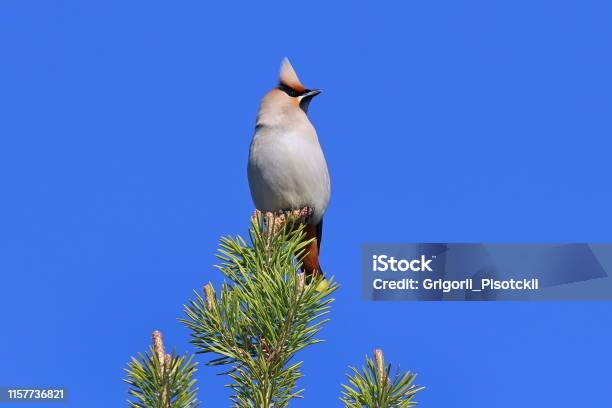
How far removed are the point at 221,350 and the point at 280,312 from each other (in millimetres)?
193

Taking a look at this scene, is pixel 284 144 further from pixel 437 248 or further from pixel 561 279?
pixel 561 279

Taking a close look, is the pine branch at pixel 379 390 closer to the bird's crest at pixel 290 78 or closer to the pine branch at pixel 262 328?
the pine branch at pixel 262 328

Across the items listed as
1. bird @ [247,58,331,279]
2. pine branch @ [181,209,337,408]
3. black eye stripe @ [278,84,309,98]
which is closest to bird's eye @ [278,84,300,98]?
black eye stripe @ [278,84,309,98]

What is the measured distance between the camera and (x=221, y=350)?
9.16 ft

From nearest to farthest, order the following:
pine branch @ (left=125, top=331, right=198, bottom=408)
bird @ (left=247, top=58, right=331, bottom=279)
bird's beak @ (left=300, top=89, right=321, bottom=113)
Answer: pine branch @ (left=125, top=331, right=198, bottom=408), bird @ (left=247, top=58, right=331, bottom=279), bird's beak @ (left=300, top=89, right=321, bottom=113)

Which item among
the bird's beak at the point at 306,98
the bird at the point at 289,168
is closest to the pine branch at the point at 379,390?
the bird at the point at 289,168

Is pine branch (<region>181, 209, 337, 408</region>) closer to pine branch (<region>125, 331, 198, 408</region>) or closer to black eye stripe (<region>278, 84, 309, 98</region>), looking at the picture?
pine branch (<region>125, 331, 198, 408</region>)

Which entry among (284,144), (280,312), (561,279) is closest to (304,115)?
(284,144)

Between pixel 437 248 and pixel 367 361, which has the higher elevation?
pixel 437 248

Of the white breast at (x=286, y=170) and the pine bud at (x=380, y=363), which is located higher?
the white breast at (x=286, y=170)

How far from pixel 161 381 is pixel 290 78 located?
145 inches

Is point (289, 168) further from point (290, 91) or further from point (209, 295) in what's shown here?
point (209, 295)

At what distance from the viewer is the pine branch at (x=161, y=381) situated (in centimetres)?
252

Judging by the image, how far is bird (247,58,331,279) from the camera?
5.36m
